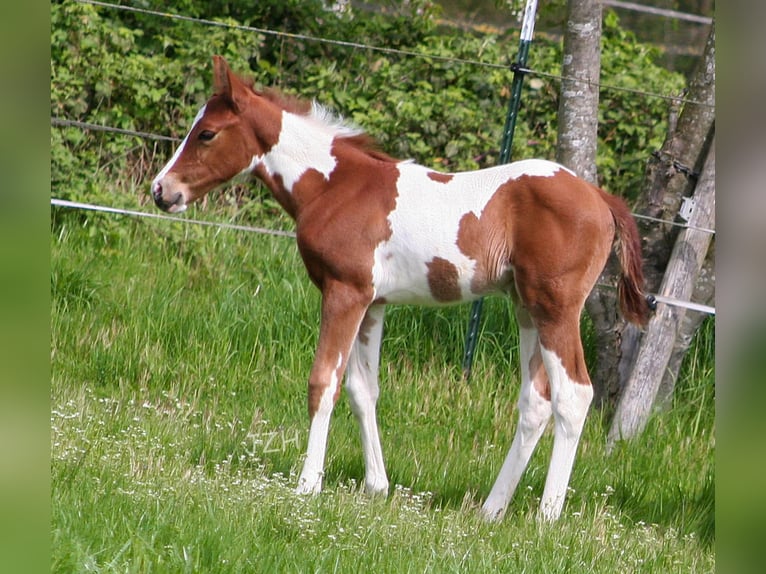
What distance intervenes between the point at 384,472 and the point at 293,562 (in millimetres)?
1367

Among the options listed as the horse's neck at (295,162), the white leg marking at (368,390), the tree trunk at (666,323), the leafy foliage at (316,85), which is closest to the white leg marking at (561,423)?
the white leg marking at (368,390)

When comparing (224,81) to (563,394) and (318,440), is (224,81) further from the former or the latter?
(563,394)

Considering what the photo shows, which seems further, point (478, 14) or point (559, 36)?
point (478, 14)

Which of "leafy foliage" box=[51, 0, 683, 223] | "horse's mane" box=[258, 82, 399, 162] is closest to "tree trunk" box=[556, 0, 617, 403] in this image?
"horse's mane" box=[258, 82, 399, 162]

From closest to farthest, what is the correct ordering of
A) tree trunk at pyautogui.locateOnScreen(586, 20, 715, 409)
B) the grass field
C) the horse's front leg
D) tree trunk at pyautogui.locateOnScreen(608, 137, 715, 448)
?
the grass field
the horse's front leg
tree trunk at pyautogui.locateOnScreen(608, 137, 715, 448)
tree trunk at pyautogui.locateOnScreen(586, 20, 715, 409)

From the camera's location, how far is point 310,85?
29.6ft

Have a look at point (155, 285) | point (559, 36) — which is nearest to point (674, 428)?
point (155, 285)

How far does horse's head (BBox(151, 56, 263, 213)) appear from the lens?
4.67 m

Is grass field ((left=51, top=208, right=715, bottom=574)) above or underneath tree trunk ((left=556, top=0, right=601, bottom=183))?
underneath

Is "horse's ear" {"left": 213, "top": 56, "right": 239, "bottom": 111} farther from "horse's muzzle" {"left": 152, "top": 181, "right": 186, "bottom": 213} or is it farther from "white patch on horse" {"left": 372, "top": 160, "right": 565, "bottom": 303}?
"white patch on horse" {"left": 372, "top": 160, "right": 565, "bottom": 303}

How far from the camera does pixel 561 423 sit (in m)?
4.43

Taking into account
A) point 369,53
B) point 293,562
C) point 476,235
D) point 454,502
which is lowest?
point 454,502

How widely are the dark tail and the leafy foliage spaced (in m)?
4.06
